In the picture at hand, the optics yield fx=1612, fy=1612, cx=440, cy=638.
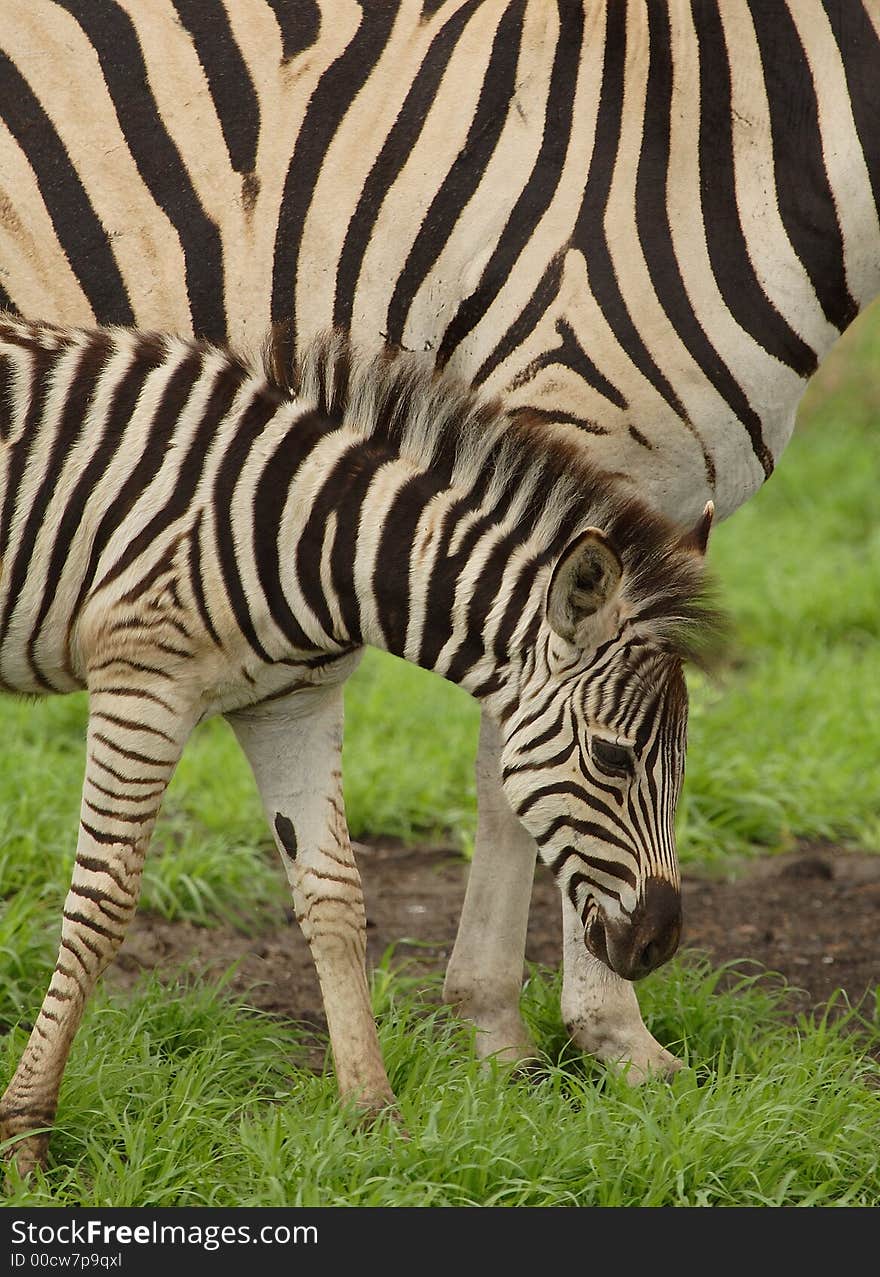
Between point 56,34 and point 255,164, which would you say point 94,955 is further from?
point 56,34

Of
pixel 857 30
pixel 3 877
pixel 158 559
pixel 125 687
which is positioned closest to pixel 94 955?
pixel 125 687

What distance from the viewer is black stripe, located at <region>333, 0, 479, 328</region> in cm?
460

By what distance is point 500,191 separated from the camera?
14.8 ft

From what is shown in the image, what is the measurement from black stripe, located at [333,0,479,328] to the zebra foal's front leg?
135 centimetres

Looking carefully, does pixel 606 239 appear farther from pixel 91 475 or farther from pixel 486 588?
pixel 91 475

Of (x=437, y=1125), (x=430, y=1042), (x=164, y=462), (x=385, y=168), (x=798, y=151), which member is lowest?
(x=430, y=1042)

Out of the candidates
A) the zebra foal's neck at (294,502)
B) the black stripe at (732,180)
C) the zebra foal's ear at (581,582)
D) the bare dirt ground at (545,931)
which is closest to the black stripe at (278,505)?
the zebra foal's neck at (294,502)

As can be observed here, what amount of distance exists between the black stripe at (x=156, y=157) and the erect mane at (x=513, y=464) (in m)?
0.52

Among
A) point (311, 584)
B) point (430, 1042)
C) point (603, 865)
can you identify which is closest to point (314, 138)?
point (311, 584)

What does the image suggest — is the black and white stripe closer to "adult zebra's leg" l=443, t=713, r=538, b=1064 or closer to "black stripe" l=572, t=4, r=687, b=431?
"black stripe" l=572, t=4, r=687, b=431

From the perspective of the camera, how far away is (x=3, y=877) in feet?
19.6

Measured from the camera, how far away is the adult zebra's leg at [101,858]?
407 cm

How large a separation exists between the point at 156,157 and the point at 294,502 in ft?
4.12

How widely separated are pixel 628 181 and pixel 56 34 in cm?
173
